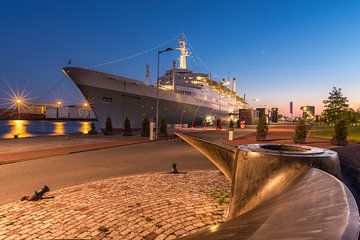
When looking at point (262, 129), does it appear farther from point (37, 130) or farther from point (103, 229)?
point (37, 130)

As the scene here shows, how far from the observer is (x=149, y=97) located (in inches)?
1378

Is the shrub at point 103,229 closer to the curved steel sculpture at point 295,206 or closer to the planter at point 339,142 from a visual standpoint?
the curved steel sculpture at point 295,206

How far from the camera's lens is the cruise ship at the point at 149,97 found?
29.3m

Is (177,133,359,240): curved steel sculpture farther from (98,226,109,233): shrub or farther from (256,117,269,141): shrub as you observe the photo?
(256,117,269,141): shrub

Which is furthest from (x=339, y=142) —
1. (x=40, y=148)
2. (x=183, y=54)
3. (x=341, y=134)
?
(x=183, y=54)

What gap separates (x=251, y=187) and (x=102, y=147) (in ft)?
48.2

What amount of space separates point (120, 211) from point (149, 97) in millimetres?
30313

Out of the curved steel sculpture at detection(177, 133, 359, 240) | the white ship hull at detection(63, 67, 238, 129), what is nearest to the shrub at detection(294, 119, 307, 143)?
the curved steel sculpture at detection(177, 133, 359, 240)

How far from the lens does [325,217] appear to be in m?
1.04

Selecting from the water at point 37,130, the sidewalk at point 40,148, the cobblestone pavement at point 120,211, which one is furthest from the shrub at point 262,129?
the water at point 37,130

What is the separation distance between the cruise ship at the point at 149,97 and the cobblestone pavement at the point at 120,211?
20.4 meters

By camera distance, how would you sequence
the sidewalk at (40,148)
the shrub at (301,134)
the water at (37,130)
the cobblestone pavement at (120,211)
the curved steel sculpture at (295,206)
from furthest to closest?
the water at (37,130) < the shrub at (301,134) < the sidewalk at (40,148) < the cobblestone pavement at (120,211) < the curved steel sculpture at (295,206)

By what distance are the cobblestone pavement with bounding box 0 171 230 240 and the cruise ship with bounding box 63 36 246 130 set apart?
20.4m

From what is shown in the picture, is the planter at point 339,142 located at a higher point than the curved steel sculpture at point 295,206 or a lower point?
lower
